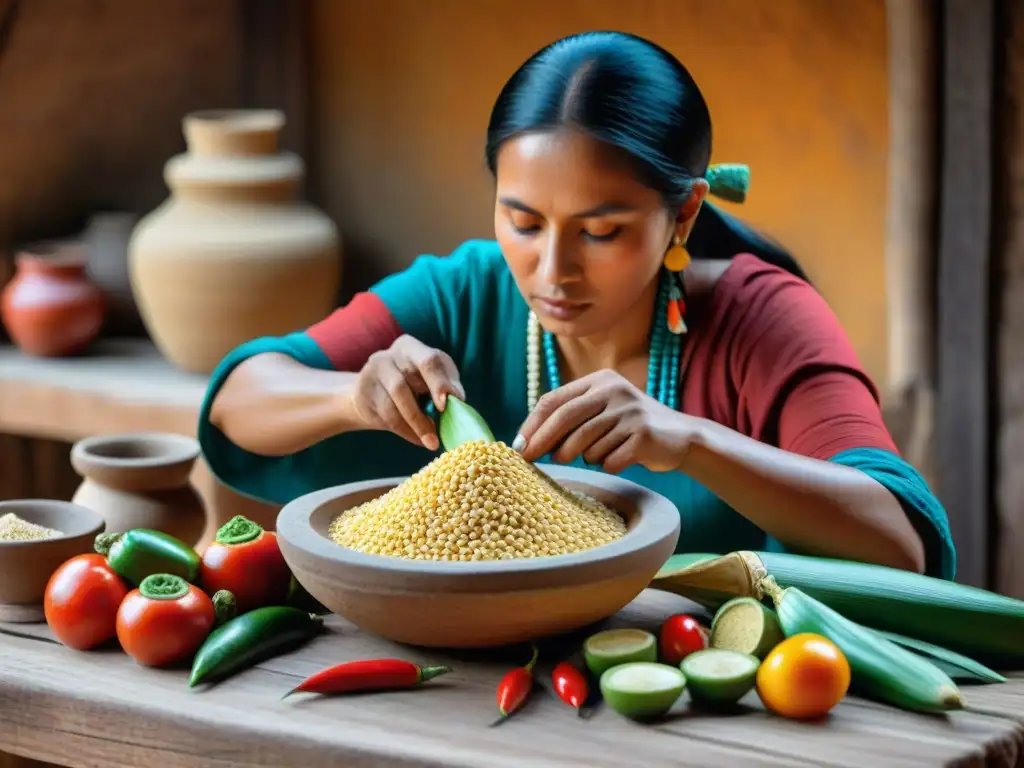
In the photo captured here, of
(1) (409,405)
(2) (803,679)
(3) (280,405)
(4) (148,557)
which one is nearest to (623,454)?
(1) (409,405)

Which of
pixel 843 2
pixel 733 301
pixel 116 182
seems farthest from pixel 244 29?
pixel 733 301

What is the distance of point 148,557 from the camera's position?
61.0 inches

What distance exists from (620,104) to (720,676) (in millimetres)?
783

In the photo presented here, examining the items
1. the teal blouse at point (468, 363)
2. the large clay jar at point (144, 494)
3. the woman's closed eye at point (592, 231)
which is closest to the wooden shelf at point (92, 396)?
the teal blouse at point (468, 363)

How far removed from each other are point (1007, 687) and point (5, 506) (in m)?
1.15

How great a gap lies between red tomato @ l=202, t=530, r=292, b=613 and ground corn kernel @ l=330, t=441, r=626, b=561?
9 centimetres

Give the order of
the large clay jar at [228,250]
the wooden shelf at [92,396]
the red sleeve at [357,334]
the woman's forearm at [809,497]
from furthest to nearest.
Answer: the large clay jar at [228,250] < the wooden shelf at [92,396] < the red sleeve at [357,334] < the woman's forearm at [809,497]

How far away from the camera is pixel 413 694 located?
54.9 inches

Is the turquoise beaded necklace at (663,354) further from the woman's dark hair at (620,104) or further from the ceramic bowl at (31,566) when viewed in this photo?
the ceramic bowl at (31,566)

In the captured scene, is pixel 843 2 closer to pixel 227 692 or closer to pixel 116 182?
pixel 116 182

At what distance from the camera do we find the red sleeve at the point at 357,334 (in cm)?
220

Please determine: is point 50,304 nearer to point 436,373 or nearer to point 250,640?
point 436,373

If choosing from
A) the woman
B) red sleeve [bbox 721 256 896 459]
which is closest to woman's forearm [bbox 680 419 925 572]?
the woman

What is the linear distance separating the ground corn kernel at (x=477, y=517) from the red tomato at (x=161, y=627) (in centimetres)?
17
